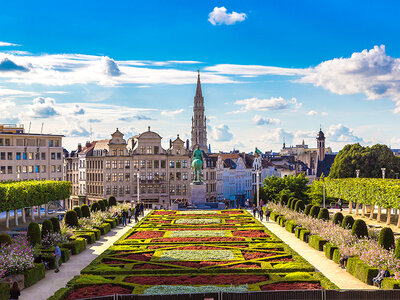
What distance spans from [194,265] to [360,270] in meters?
8.78

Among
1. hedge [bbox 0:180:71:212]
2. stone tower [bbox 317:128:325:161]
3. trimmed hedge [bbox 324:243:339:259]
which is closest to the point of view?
trimmed hedge [bbox 324:243:339:259]

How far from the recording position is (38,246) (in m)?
31.9

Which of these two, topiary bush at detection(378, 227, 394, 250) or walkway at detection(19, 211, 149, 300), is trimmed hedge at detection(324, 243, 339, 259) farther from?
walkway at detection(19, 211, 149, 300)

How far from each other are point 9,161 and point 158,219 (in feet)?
165

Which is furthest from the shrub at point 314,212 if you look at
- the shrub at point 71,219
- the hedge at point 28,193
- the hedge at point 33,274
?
the hedge at point 28,193

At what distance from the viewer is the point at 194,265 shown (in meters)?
29.2

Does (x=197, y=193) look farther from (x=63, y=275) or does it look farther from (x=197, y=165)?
(x=63, y=275)

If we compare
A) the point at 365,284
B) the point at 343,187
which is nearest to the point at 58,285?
the point at 365,284

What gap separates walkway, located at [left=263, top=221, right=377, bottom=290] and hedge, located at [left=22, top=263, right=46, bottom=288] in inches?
580

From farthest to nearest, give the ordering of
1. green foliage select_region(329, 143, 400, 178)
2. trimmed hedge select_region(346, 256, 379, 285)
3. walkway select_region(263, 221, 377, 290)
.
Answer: green foliage select_region(329, 143, 400, 178) < walkway select_region(263, 221, 377, 290) < trimmed hedge select_region(346, 256, 379, 285)

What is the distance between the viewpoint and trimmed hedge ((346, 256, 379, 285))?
82.9 feet

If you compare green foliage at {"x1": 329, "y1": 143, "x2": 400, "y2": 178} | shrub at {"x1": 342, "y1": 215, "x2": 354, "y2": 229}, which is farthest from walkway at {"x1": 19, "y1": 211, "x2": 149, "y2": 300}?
green foliage at {"x1": 329, "y1": 143, "x2": 400, "y2": 178}

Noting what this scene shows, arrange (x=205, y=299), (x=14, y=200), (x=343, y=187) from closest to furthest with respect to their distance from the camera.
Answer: (x=205, y=299), (x=14, y=200), (x=343, y=187)

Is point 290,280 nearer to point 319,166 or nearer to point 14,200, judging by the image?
point 14,200
